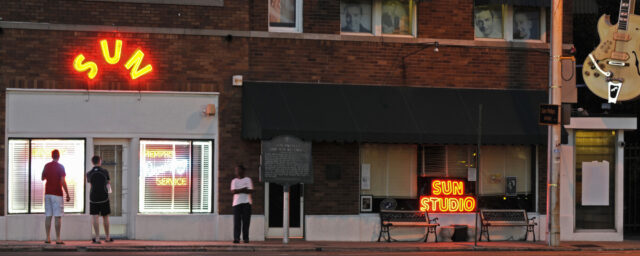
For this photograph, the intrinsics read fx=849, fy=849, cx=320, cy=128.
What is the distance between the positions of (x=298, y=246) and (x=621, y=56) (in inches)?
360

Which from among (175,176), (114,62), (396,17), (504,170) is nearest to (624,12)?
(504,170)

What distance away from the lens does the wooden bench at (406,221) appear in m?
19.0

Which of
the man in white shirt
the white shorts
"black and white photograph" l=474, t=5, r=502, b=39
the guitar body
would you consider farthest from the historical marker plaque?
the guitar body

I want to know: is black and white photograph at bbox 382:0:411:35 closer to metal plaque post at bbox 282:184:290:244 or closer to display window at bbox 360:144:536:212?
display window at bbox 360:144:536:212

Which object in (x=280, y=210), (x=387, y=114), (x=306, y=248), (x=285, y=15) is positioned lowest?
(x=306, y=248)

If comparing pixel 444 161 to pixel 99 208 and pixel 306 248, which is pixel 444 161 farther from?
pixel 99 208

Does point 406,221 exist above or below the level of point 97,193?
below

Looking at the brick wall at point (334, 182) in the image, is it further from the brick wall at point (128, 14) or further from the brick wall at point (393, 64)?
the brick wall at point (128, 14)

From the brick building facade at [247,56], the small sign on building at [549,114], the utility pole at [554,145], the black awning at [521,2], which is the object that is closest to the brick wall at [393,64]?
the brick building facade at [247,56]

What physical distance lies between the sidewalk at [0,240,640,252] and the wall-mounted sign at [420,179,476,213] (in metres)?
0.99

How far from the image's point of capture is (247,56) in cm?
1862

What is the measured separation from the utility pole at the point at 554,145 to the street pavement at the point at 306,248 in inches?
20.1

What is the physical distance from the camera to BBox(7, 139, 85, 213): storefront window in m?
17.5

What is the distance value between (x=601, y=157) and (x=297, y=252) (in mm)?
8513
